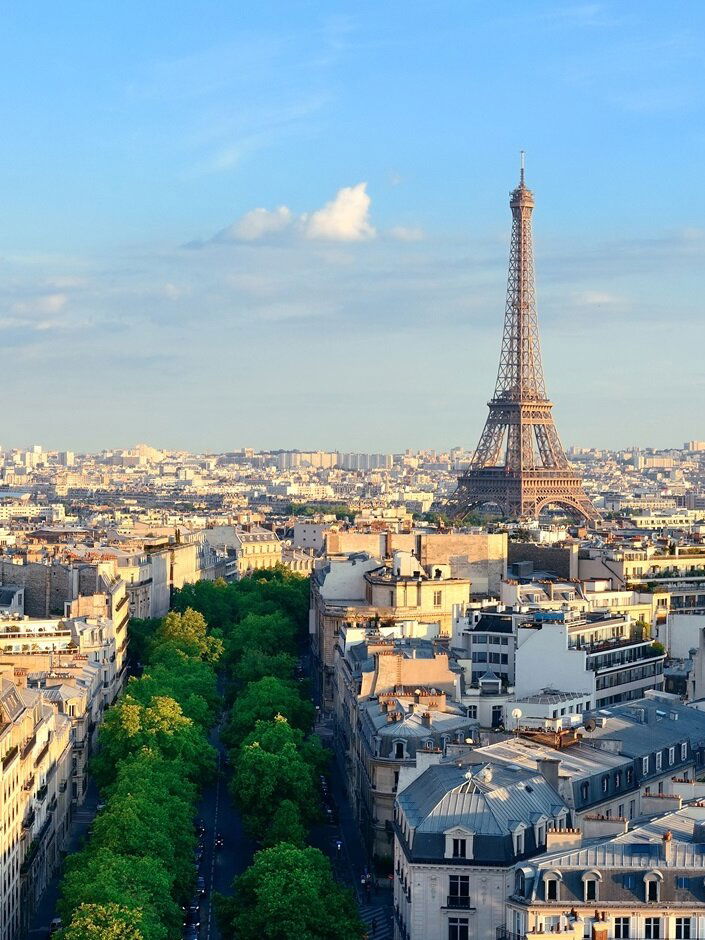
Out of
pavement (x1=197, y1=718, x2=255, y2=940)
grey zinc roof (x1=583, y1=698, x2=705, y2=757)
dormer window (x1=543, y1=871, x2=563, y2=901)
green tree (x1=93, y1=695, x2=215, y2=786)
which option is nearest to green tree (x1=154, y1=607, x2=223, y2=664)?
pavement (x1=197, y1=718, x2=255, y2=940)

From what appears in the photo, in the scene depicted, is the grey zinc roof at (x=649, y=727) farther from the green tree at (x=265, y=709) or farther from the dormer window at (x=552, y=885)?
the green tree at (x=265, y=709)

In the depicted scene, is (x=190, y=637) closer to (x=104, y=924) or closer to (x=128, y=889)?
(x=128, y=889)

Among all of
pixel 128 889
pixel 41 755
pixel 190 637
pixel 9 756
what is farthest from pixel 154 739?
pixel 190 637

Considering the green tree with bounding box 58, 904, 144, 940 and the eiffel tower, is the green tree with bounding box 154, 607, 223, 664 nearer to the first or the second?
the green tree with bounding box 58, 904, 144, 940

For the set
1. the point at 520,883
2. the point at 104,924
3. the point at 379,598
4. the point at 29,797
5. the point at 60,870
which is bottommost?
the point at 60,870

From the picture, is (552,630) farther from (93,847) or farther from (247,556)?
(247,556)

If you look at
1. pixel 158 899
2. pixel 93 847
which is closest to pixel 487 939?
pixel 158 899
